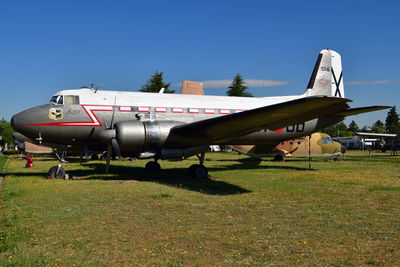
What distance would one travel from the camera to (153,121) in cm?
1370

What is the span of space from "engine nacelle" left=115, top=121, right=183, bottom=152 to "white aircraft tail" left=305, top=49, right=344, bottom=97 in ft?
35.4

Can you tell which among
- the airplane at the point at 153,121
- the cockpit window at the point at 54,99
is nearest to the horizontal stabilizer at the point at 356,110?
the airplane at the point at 153,121

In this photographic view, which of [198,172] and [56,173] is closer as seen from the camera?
[56,173]

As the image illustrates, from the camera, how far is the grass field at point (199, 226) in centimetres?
501

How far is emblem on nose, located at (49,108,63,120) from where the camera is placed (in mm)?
14188

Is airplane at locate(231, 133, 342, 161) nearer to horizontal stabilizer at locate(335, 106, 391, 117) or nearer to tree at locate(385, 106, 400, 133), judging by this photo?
horizontal stabilizer at locate(335, 106, 391, 117)

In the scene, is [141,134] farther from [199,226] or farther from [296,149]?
[296,149]

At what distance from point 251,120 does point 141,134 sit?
4.28m

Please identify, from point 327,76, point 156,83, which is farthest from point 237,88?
point 327,76

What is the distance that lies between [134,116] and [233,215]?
28.1 ft

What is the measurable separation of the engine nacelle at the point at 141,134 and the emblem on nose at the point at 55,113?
3.08 m

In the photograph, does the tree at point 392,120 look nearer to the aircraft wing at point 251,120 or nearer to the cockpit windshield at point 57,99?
the aircraft wing at point 251,120

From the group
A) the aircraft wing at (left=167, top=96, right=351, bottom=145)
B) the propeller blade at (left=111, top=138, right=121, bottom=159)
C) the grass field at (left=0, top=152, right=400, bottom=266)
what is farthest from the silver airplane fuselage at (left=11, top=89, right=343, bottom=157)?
the grass field at (left=0, top=152, right=400, bottom=266)

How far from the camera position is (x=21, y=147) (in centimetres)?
3716
